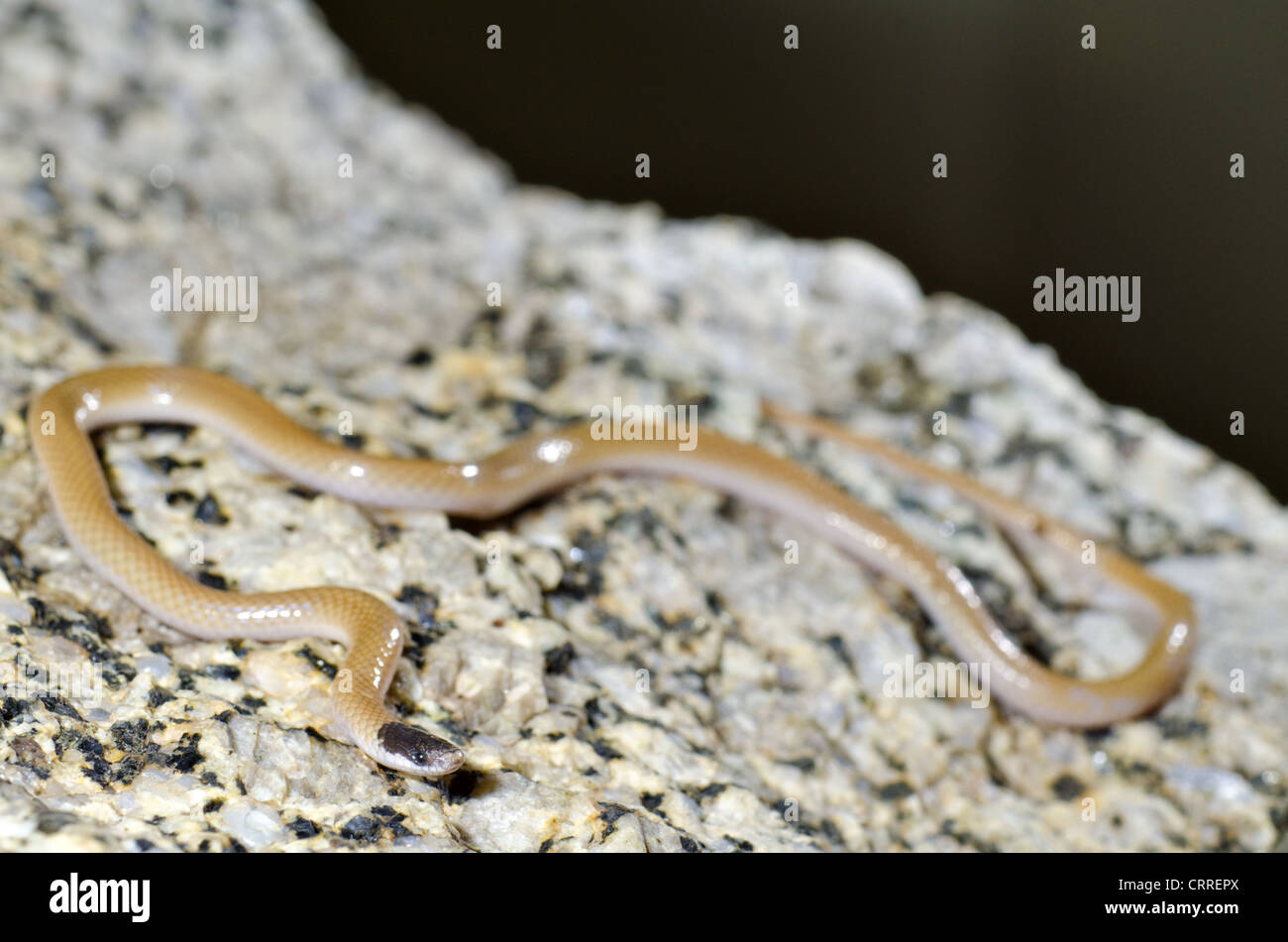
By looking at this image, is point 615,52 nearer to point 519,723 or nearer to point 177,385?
point 177,385
